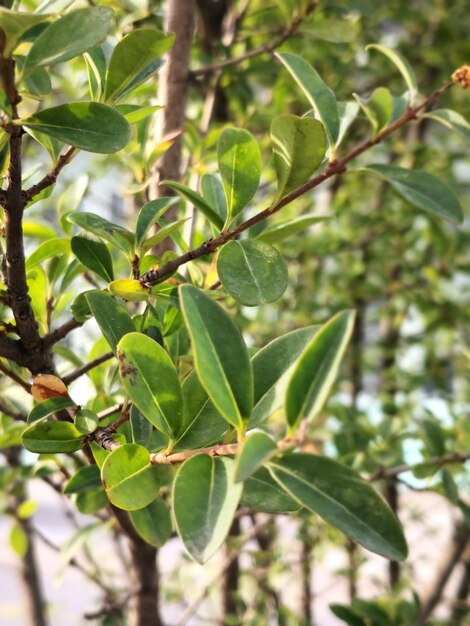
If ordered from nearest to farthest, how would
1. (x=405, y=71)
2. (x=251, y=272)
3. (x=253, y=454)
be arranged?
(x=253, y=454) → (x=251, y=272) → (x=405, y=71)

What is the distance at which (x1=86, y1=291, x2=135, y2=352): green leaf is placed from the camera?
13.1 inches

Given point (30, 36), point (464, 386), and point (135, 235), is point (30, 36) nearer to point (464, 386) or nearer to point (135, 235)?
point (135, 235)

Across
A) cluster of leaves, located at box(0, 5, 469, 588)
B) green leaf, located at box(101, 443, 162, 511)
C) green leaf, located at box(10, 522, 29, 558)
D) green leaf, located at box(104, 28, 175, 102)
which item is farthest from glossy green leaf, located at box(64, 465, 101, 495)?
green leaf, located at box(10, 522, 29, 558)

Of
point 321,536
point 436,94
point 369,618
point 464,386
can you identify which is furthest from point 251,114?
point 464,386

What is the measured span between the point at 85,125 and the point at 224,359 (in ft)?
0.39

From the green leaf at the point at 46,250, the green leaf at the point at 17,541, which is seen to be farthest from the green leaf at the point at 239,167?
the green leaf at the point at 17,541

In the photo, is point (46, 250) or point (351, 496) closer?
point (351, 496)

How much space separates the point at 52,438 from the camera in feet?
1.13

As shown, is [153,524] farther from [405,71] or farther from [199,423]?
[405,71]

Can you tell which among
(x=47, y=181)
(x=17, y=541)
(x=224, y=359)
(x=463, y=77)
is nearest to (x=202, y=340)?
(x=224, y=359)

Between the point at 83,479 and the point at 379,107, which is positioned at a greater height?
the point at 379,107

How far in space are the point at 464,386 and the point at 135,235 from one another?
56.7 inches

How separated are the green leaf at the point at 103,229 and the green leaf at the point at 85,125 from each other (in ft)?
0.19

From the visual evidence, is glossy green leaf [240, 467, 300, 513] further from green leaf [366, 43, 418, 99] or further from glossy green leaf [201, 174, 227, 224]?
green leaf [366, 43, 418, 99]
